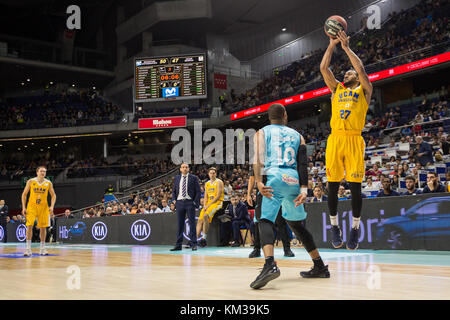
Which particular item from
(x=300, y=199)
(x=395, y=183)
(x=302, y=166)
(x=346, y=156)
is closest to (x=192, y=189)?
(x=395, y=183)

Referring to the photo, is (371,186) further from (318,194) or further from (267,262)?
(267,262)

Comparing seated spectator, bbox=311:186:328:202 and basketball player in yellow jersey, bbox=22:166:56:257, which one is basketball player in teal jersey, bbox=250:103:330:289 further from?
seated spectator, bbox=311:186:328:202

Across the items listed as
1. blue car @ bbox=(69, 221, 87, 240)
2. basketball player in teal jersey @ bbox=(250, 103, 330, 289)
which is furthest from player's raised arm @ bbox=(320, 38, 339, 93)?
blue car @ bbox=(69, 221, 87, 240)

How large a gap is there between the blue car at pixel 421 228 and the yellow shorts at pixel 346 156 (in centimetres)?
376

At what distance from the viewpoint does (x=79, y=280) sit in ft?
15.6

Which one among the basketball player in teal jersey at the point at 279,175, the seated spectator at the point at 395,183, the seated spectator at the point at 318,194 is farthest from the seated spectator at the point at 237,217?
the basketball player in teal jersey at the point at 279,175

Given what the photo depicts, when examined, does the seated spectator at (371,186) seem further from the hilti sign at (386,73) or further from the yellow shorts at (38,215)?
the yellow shorts at (38,215)

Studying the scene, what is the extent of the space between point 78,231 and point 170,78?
13815 millimetres

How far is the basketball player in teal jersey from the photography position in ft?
14.0

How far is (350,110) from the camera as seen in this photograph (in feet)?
17.9

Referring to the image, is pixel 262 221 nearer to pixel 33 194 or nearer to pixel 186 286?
pixel 186 286

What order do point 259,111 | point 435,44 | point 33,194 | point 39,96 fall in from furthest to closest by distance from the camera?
point 39,96
point 259,111
point 435,44
point 33,194

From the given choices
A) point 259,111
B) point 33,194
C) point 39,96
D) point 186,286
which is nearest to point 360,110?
point 186,286
